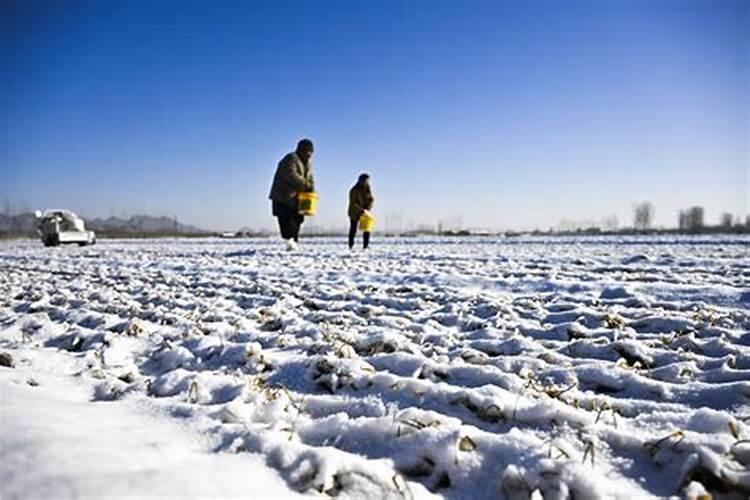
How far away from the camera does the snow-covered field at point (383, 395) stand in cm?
137

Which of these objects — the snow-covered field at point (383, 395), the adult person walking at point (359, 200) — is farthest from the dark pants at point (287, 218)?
the snow-covered field at point (383, 395)

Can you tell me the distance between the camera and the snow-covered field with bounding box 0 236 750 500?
1.37m

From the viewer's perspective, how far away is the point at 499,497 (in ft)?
4.48

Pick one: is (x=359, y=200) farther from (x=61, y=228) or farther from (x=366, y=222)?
(x=61, y=228)

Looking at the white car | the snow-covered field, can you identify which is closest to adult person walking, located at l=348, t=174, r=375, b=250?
the snow-covered field

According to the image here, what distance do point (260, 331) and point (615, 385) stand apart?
2.14 m

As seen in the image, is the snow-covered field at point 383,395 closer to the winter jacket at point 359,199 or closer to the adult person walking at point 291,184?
the adult person walking at point 291,184

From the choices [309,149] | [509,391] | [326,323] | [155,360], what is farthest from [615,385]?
[309,149]

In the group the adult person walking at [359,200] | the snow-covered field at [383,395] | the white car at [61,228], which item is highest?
the adult person walking at [359,200]

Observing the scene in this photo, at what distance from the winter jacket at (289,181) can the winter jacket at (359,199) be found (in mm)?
1247

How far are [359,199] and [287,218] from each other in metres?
1.82

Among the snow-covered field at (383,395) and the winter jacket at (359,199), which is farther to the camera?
the winter jacket at (359,199)

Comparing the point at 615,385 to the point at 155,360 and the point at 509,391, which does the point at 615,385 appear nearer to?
the point at 509,391

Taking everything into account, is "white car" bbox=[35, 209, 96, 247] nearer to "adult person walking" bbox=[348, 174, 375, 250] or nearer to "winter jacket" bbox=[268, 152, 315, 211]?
"winter jacket" bbox=[268, 152, 315, 211]
